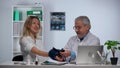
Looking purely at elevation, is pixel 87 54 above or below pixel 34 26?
below

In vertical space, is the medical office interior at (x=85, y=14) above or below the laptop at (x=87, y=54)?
above

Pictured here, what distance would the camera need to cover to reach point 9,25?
6.44 m

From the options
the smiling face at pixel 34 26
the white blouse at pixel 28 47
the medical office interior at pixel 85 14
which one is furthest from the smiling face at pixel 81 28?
the medical office interior at pixel 85 14

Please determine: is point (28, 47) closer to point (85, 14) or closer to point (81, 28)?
point (81, 28)

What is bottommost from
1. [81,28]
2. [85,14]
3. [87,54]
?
[87,54]

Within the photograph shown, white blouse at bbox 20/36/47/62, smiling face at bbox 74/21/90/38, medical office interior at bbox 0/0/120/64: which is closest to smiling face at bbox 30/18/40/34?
white blouse at bbox 20/36/47/62

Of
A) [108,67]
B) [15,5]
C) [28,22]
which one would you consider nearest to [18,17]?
[15,5]

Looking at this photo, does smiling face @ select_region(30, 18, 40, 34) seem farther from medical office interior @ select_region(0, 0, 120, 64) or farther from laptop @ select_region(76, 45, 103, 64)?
medical office interior @ select_region(0, 0, 120, 64)

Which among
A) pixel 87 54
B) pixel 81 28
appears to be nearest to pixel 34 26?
pixel 81 28

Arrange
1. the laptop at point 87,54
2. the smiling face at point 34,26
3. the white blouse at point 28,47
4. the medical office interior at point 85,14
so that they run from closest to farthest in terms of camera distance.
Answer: the laptop at point 87,54 < the white blouse at point 28,47 < the smiling face at point 34,26 < the medical office interior at point 85,14

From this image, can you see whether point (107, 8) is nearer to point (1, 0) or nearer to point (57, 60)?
point (1, 0)

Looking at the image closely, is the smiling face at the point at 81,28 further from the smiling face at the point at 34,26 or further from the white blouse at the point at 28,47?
the white blouse at the point at 28,47

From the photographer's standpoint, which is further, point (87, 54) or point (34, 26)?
point (34, 26)

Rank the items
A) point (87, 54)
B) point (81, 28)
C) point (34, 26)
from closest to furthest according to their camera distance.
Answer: point (87, 54)
point (34, 26)
point (81, 28)
